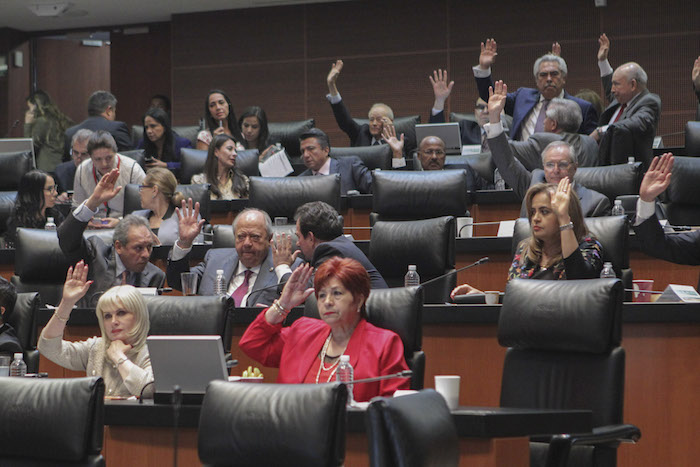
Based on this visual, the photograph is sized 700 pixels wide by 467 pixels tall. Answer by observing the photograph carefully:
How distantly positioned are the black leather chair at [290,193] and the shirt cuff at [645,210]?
2.00m

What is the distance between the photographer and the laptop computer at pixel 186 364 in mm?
2936

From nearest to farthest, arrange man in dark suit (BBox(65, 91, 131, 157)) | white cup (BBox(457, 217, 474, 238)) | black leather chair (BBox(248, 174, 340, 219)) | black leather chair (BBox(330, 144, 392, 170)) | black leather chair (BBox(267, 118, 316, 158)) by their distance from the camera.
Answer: white cup (BBox(457, 217, 474, 238)) < black leather chair (BBox(248, 174, 340, 219)) < black leather chair (BBox(330, 144, 392, 170)) < black leather chair (BBox(267, 118, 316, 158)) < man in dark suit (BBox(65, 91, 131, 157))

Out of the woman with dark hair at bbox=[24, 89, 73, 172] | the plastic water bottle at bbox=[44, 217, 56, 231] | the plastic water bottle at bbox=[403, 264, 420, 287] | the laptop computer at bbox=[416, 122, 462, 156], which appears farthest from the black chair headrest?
the woman with dark hair at bbox=[24, 89, 73, 172]

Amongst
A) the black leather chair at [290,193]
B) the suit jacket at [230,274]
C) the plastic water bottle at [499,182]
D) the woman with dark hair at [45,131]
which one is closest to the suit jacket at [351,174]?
the plastic water bottle at [499,182]

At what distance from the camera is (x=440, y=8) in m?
10.1

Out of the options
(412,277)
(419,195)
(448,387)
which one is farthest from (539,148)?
(448,387)

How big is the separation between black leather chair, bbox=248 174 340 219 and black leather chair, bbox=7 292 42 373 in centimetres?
177

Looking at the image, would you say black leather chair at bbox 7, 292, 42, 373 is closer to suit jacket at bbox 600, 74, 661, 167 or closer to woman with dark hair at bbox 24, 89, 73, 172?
suit jacket at bbox 600, 74, 661, 167

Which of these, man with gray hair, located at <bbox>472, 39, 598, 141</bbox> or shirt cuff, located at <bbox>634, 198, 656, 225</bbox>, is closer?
shirt cuff, located at <bbox>634, 198, 656, 225</bbox>

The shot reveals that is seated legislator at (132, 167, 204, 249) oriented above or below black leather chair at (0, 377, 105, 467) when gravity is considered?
above

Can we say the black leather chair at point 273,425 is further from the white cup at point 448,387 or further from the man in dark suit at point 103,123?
the man in dark suit at point 103,123

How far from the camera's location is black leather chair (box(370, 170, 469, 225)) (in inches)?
209

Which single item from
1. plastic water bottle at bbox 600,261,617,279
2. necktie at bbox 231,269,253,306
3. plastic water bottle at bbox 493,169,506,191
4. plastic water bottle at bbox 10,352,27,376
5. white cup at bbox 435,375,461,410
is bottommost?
plastic water bottle at bbox 10,352,27,376

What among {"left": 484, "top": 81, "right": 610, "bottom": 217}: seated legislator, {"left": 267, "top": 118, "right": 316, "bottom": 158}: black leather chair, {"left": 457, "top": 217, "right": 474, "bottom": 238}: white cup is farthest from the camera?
{"left": 267, "top": 118, "right": 316, "bottom": 158}: black leather chair
